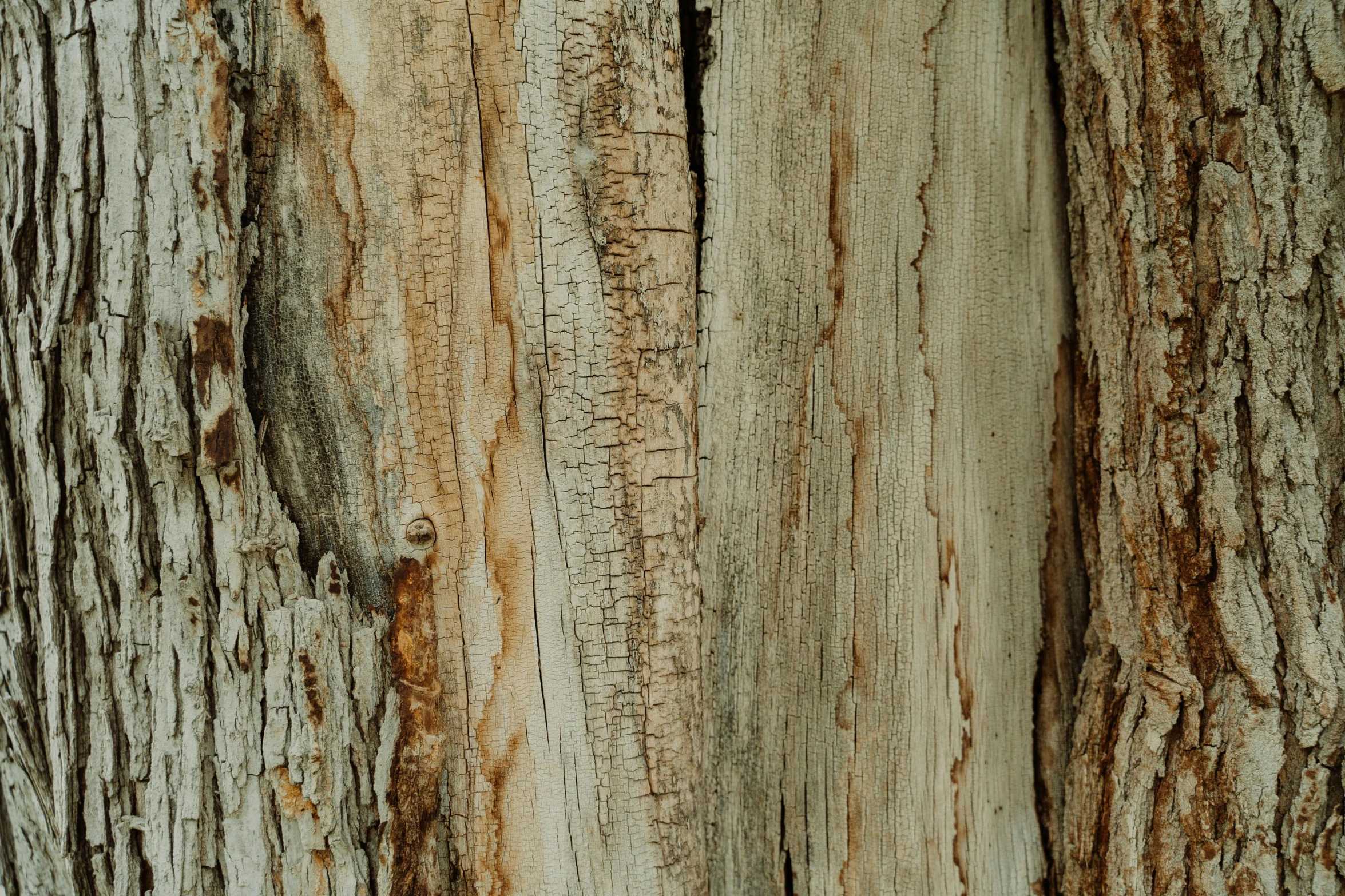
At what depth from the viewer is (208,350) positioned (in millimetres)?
1354

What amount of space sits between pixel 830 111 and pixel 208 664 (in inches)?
57.7

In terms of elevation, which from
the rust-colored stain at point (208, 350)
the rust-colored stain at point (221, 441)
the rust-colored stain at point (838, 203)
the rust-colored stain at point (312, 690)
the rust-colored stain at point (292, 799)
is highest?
the rust-colored stain at point (838, 203)

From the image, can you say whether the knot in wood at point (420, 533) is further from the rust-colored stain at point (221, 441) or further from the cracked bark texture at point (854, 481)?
the cracked bark texture at point (854, 481)

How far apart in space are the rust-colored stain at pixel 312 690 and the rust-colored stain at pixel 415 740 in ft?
0.38

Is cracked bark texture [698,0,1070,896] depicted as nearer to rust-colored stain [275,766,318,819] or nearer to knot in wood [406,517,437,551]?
knot in wood [406,517,437,551]

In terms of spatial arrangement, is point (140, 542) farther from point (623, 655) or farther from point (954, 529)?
point (954, 529)

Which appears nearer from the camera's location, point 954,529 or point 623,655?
point 623,655

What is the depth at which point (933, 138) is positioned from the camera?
5.77 ft

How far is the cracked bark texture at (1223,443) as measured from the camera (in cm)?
146

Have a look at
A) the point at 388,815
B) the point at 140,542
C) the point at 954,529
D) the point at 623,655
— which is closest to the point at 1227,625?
the point at 954,529

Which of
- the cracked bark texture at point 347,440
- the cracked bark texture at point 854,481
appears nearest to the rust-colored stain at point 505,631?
the cracked bark texture at point 347,440

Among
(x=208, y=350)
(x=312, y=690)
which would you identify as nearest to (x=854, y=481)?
(x=312, y=690)

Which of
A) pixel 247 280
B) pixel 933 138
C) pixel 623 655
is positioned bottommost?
pixel 623 655

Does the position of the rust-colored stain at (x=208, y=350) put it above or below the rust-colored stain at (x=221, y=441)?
above
